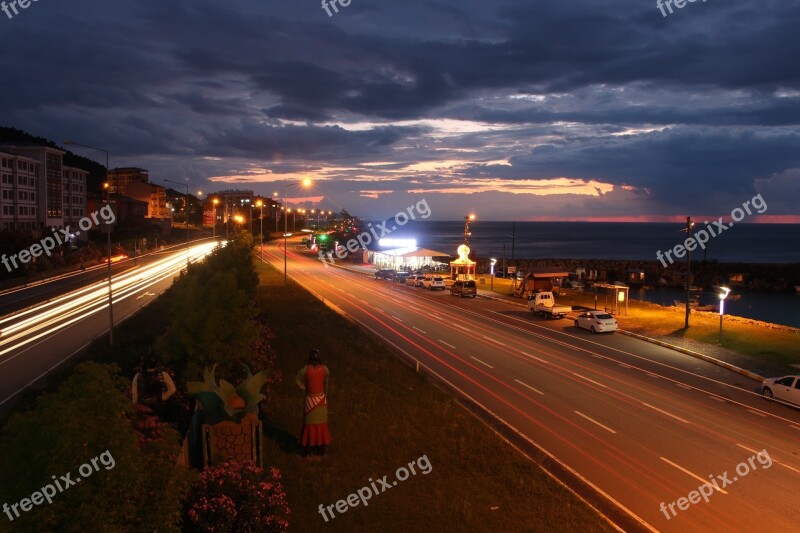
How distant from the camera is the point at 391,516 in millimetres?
11094

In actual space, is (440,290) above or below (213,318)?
below

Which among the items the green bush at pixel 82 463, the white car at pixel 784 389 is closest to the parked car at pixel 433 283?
the white car at pixel 784 389

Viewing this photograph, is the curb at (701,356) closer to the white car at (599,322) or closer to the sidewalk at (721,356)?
the sidewalk at (721,356)

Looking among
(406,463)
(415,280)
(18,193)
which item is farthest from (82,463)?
(18,193)

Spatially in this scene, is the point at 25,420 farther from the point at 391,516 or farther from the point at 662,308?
the point at 662,308

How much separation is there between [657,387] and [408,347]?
38.9 ft

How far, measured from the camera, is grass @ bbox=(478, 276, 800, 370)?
29.6m

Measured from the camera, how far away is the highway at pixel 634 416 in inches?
513

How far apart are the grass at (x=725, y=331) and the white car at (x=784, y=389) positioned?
6.38 metres

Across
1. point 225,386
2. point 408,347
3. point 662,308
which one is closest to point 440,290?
point 662,308

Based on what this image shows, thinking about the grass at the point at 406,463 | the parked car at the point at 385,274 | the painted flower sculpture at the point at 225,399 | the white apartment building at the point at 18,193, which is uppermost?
the white apartment building at the point at 18,193

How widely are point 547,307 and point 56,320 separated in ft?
101

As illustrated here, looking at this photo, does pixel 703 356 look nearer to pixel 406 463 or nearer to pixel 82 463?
pixel 406 463

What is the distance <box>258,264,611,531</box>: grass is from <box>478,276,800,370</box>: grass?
60.6ft
